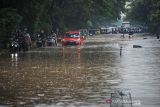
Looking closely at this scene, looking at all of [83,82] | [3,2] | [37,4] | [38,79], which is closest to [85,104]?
[83,82]

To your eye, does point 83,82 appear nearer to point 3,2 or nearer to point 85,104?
point 85,104

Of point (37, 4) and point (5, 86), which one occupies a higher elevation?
point (37, 4)

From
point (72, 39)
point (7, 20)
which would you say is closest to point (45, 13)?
point (72, 39)

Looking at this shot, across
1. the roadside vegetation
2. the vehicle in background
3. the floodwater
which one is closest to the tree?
the roadside vegetation

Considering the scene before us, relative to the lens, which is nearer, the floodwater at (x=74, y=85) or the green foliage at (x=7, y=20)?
the floodwater at (x=74, y=85)

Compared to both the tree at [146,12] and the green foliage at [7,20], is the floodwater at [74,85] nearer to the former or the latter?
the green foliage at [7,20]

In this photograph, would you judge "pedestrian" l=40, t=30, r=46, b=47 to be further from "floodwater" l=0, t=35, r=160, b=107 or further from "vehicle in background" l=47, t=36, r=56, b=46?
"floodwater" l=0, t=35, r=160, b=107

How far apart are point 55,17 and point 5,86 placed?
57.0 meters

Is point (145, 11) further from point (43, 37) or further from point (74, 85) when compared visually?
point (74, 85)

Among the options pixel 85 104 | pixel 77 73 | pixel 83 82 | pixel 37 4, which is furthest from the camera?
pixel 37 4

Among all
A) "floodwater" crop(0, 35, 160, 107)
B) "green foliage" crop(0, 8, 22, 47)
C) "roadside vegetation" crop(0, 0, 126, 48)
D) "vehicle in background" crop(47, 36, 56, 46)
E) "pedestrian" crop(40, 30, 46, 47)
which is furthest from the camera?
"vehicle in background" crop(47, 36, 56, 46)

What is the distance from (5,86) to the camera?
1969cm

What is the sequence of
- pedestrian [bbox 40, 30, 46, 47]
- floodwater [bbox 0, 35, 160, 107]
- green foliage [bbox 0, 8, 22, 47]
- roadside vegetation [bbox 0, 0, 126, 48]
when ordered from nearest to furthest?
floodwater [bbox 0, 35, 160, 107] < green foliage [bbox 0, 8, 22, 47] < roadside vegetation [bbox 0, 0, 126, 48] < pedestrian [bbox 40, 30, 46, 47]

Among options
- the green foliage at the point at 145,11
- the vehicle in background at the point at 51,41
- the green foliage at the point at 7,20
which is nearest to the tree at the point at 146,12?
the green foliage at the point at 145,11
